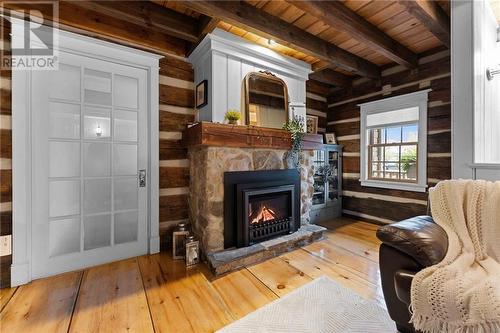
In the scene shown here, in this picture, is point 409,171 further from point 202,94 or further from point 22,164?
point 22,164

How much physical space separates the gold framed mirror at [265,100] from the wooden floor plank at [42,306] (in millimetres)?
2290

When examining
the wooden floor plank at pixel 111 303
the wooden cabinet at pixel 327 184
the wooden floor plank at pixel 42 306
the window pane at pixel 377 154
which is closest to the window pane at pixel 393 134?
the window pane at pixel 377 154

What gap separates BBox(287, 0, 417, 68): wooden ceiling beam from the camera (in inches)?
77.9

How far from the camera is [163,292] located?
1832 millimetres

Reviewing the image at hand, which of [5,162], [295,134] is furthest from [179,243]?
[295,134]

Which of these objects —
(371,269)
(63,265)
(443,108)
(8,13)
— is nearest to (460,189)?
(371,269)

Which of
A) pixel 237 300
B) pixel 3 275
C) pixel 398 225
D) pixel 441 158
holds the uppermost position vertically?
pixel 441 158

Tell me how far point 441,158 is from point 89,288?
4.31 m

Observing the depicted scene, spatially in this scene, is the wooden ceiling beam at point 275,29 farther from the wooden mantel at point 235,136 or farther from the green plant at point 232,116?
the wooden mantel at point 235,136

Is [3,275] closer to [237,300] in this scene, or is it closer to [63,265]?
[63,265]

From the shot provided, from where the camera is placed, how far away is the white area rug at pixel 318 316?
4.71 feet

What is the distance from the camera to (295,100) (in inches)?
125

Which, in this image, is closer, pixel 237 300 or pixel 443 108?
pixel 237 300

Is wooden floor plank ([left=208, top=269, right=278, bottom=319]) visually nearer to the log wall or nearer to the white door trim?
the white door trim
